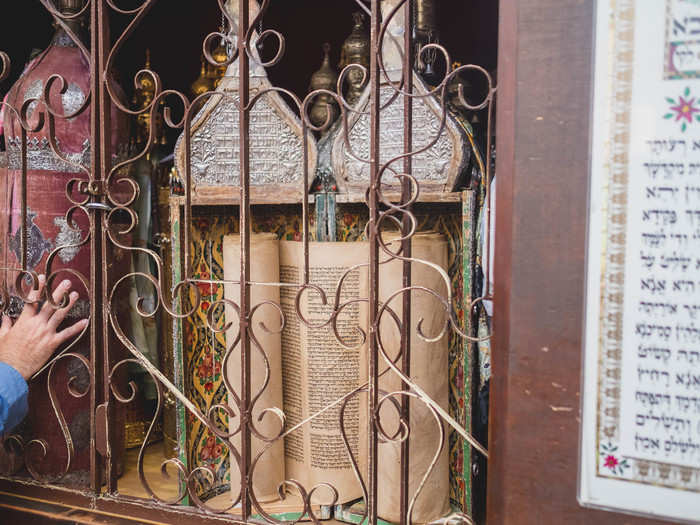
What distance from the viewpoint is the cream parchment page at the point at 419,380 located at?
5.53 feet

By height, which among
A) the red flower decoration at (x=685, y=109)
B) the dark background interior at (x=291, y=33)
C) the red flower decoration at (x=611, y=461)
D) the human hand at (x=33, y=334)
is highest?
the dark background interior at (x=291, y=33)

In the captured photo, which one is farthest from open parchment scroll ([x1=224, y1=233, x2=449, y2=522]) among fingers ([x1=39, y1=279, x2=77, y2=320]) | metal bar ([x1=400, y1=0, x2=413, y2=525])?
fingers ([x1=39, y1=279, x2=77, y2=320])

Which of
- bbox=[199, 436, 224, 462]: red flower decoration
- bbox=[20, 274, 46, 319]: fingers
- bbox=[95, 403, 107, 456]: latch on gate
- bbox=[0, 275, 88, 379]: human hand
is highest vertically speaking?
bbox=[20, 274, 46, 319]: fingers

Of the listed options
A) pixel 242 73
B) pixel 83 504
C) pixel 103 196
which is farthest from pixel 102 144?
pixel 83 504

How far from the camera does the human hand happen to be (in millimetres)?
1649

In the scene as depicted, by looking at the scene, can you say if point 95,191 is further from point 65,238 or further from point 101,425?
point 101,425

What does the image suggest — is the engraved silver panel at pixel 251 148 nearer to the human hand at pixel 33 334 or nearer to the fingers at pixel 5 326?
the human hand at pixel 33 334

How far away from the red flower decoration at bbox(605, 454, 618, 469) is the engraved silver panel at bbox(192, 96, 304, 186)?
3.75ft

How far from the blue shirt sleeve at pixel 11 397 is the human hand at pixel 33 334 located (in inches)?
1.7

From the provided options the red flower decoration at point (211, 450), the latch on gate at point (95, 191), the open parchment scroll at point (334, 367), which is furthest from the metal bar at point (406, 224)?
the red flower decoration at point (211, 450)

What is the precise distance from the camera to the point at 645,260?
0.99 meters

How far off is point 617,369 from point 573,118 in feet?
1.29

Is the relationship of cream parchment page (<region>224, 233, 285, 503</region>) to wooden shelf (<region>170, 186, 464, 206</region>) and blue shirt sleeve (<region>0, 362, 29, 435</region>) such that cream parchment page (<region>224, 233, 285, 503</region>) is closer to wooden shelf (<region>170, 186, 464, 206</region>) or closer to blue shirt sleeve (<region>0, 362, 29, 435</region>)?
wooden shelf (<region>170, 186, 464, 206</region>)

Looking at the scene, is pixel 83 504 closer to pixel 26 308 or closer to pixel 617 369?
pixel 26 308
